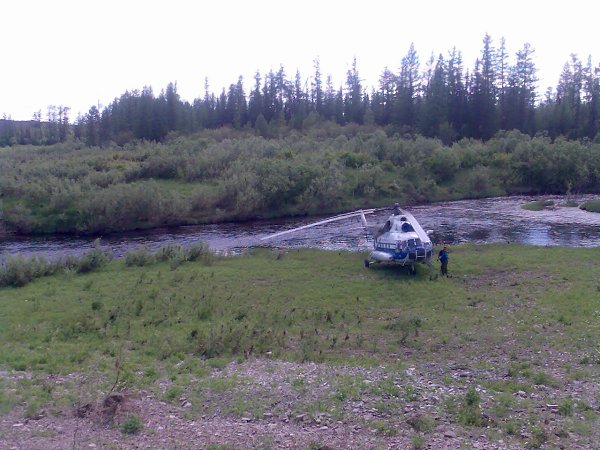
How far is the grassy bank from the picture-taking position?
33.1ft

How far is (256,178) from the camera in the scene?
5278 cm

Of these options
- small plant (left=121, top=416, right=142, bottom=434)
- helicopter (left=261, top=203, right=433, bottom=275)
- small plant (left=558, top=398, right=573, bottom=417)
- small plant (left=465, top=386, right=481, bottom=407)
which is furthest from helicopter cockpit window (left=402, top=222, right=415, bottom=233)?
small plant (left=121, top=416, right=142, bottom=434)

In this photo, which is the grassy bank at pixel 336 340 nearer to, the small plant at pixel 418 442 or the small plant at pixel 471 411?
the small plant at pixel 471 411

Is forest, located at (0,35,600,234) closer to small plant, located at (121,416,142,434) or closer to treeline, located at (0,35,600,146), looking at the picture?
treeline, located at (0,35,600,146)

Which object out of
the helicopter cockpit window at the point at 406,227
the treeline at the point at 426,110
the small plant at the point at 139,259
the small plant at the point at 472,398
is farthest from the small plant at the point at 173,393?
the treeline at the point at 426,110

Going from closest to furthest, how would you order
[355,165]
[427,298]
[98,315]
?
[98,315] → [427,298] → [355,165]

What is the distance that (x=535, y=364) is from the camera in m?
12.4

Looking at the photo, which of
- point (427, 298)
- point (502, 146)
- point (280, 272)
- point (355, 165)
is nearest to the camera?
point (427, 298)

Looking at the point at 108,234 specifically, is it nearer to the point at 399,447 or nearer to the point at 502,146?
the point at 399,447

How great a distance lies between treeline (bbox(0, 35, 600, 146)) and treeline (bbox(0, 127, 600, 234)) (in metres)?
14.4

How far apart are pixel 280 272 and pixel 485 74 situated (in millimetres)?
76875

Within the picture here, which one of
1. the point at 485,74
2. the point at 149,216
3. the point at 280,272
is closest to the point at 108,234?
the point at 149,216

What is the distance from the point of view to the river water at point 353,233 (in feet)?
113

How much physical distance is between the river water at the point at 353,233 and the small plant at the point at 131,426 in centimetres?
2358
